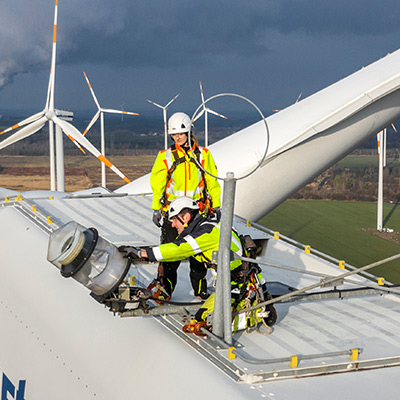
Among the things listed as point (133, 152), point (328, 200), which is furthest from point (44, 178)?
point (328, 200)

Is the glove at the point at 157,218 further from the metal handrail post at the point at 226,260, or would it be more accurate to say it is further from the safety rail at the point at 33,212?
the safety rail at the point at 33,212

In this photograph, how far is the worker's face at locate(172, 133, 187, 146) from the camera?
28.5 ft

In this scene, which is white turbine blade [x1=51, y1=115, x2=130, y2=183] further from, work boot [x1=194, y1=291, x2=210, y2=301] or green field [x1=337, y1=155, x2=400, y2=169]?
green field [x1=337, y1=155, x2=400, y2=169]

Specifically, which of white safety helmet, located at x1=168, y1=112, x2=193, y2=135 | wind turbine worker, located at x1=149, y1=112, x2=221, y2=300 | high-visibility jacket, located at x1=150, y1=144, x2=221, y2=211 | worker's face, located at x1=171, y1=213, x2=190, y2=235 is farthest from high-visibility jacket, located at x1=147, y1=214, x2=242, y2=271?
white safety helmet, located at x1=168, y1=112, x2=193, y2=135

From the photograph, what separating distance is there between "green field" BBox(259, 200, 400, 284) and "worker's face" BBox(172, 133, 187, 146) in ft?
71.4

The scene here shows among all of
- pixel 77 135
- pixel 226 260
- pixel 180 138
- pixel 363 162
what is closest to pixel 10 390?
pixel 180 138

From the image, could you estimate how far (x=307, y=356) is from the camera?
6.07 meters

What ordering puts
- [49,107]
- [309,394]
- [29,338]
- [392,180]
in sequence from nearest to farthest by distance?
[309,394] < [29,338] < [49,107] < [392,180]

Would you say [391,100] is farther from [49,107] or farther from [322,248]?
[322,248]

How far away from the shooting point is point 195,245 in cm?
702

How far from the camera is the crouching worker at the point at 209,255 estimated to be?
273 inches

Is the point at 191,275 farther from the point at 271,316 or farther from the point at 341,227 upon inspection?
the point at 341,227

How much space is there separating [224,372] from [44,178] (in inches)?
3314

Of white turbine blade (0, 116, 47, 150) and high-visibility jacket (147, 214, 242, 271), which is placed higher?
white turbine blade (0, 116, 47, 150)
